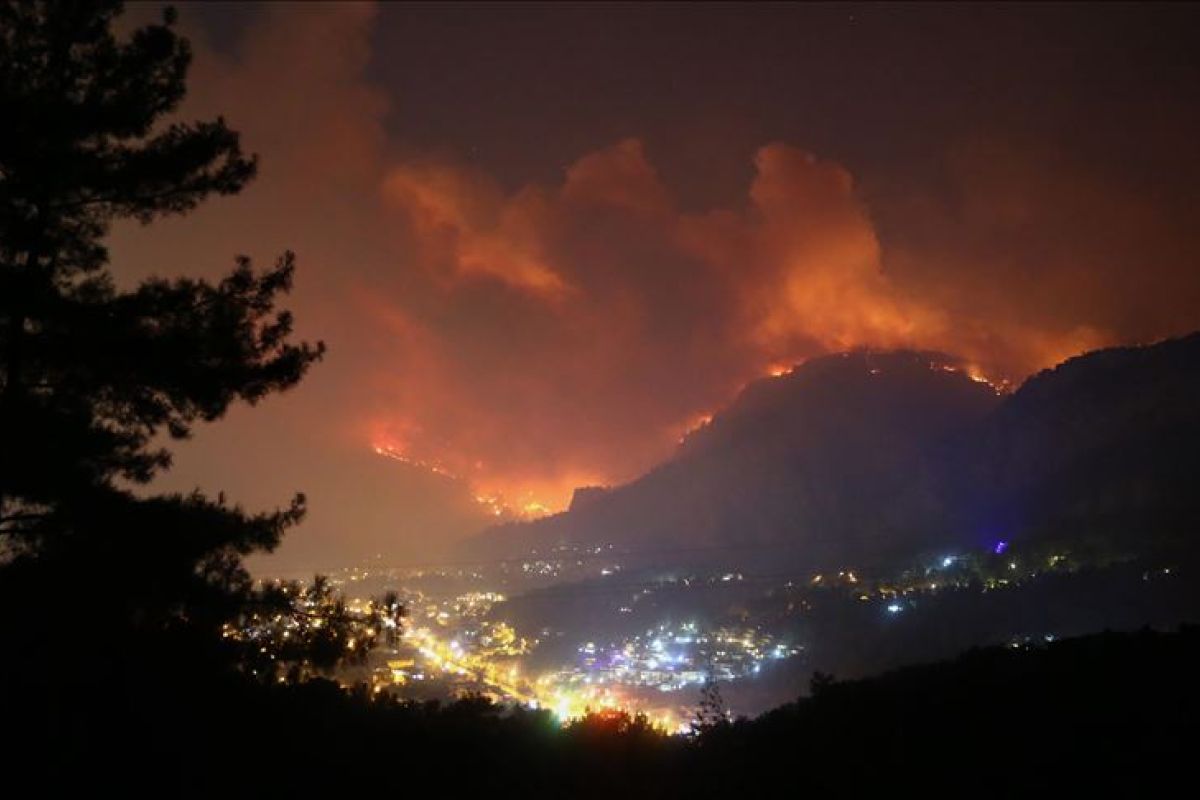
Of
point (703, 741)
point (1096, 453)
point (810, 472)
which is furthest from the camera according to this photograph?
point (810, 472)

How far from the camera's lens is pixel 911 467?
355 feet

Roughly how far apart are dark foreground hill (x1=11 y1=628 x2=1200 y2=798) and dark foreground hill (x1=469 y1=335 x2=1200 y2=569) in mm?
49117

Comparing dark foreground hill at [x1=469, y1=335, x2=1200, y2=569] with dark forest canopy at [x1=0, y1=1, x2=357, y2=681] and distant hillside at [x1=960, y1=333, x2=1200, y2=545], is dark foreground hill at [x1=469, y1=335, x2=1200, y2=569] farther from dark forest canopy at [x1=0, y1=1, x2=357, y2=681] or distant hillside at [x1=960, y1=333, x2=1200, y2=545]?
dark forest canopy at [x1=0, y1=1, x2=357, y2=681]

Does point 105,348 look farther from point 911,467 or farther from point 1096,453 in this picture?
point 911,467

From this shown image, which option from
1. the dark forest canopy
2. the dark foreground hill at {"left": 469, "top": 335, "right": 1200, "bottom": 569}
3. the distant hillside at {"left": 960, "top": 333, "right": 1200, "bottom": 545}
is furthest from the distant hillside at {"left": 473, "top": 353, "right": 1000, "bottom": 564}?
the dark forest canopy

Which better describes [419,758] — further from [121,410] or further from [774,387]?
[774,387]

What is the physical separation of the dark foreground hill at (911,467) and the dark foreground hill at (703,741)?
1934 inches

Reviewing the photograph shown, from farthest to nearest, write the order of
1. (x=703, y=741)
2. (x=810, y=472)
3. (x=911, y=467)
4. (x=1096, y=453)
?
(x=810, y=472) < (x=911, y=467) < (x=1096, y=453) < (x=703, y=741)

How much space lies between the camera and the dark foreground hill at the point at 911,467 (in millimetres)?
59250

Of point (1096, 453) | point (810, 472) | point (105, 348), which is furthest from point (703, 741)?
point (810, 472)

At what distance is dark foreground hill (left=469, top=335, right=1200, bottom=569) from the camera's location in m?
59.2

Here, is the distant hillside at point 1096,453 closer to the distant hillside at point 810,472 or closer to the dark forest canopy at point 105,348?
the distant hillside at point 810,472

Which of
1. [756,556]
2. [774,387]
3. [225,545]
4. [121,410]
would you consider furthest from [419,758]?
[774,387]

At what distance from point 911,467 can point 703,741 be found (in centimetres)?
10977
